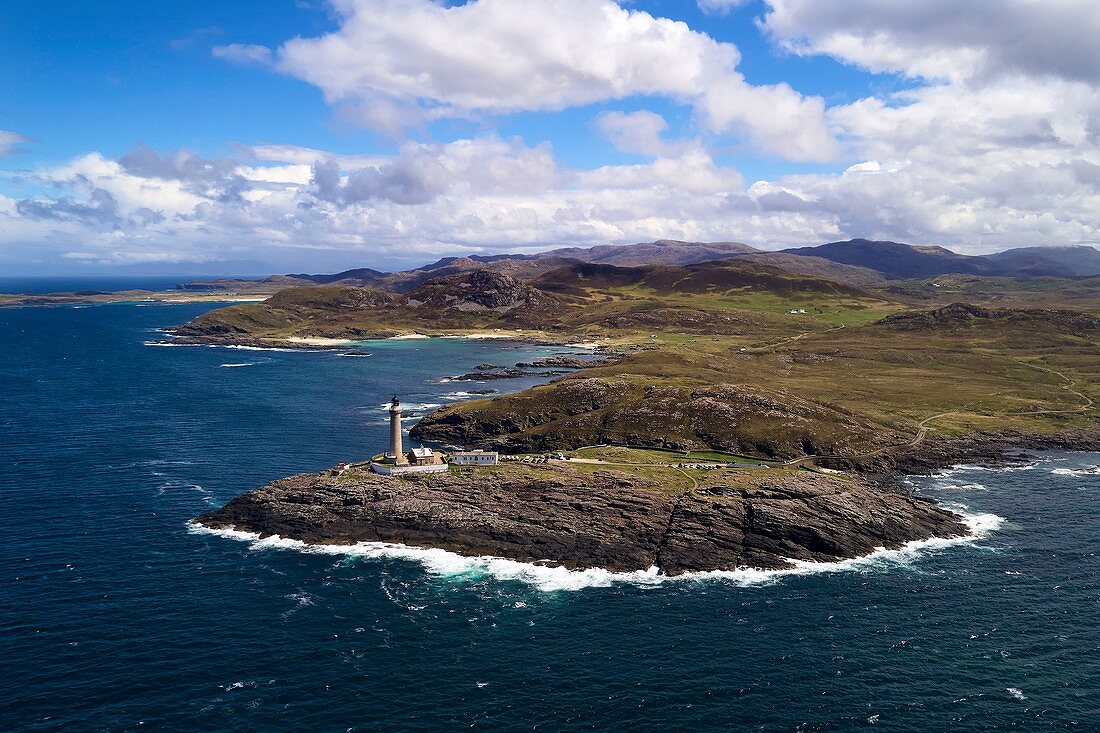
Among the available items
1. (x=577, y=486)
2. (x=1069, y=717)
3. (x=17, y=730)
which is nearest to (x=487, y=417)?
(x=577, y=486)

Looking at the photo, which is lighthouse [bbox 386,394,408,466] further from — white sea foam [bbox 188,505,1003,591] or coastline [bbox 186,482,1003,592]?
white sea foam [bbox 188,505,1003,591]

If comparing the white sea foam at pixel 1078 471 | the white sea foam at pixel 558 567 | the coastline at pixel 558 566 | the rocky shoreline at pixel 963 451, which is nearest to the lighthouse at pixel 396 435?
the coastline at pixel 558 566

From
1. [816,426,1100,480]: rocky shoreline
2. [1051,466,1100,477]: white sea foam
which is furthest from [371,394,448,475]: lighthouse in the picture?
[1051,466,1100,477]: white sea foam

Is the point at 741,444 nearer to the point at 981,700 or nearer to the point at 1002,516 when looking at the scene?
the point at 1002,516

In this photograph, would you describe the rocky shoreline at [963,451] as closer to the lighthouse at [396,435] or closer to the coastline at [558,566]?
the coastline at [558,566]

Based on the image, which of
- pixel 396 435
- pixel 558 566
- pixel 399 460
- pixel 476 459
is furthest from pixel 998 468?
pixel 396 435

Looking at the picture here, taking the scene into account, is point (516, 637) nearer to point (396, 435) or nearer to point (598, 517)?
point (598, 517)
